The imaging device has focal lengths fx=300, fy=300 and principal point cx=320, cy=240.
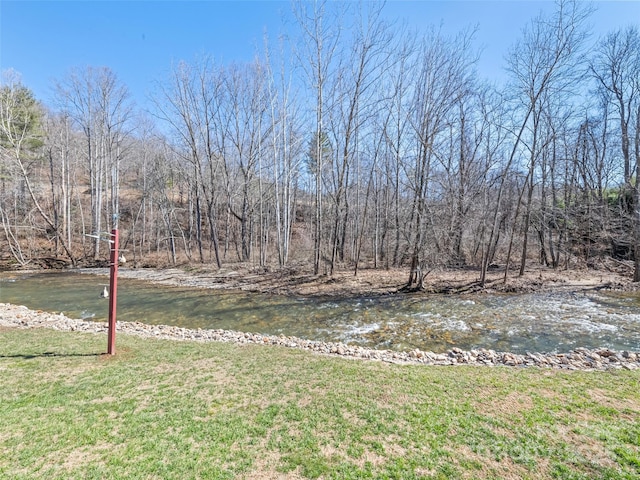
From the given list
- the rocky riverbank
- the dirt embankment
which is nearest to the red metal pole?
the rocky riverbank

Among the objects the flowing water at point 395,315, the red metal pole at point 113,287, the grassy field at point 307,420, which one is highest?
the red metal pole at point 113,287

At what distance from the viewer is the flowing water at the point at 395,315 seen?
7.02m

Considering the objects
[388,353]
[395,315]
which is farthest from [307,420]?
[395,315]

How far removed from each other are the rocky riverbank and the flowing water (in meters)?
0.77

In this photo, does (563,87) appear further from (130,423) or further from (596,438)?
(130,423)

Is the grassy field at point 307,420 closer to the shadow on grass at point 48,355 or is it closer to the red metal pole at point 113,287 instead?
the shadow on grass at point 48,355

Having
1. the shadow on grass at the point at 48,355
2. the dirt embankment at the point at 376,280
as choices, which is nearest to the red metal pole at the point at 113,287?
the shadow on grass at the point at 48,355

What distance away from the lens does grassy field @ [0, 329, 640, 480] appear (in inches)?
107

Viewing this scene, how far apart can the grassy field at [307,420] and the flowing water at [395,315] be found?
93.8 inches

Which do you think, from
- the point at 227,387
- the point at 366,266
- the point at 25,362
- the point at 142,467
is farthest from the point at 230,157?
the point at 142,467

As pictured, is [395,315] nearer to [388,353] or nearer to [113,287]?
[388,353]

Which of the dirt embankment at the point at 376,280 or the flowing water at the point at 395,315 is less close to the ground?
the dirt embankment at the point at 376,280

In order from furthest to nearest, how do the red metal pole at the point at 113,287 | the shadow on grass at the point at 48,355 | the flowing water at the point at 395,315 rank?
1. the flowing water at the point at 395,315
2. the shadow on grass at the point at 48,355
3. the red metal pole at the point at 113,287

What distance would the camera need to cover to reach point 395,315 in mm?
9188
